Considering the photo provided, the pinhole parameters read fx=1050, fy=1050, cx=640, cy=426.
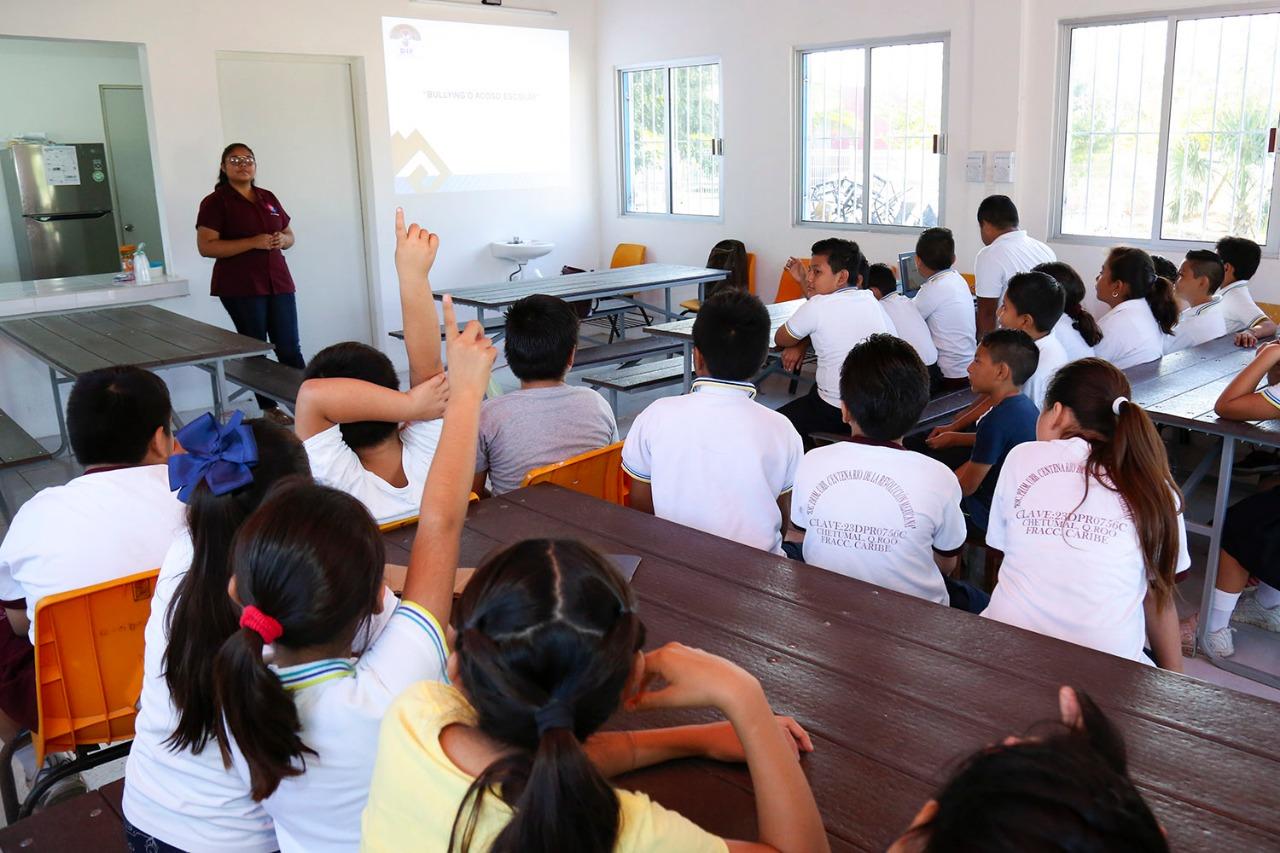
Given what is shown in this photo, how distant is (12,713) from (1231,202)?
5625 mm

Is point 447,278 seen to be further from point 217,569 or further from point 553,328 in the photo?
point 217,569

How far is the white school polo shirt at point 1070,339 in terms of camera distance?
3803 millimetres

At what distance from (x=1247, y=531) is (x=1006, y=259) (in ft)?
7.50

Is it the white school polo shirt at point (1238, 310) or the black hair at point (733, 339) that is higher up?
the black hair at point (733, 339)

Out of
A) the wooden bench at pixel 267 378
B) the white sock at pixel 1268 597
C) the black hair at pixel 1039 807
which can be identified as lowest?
the white sock at pixel 1268 597

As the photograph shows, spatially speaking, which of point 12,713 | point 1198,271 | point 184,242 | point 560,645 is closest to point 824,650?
point 560,645

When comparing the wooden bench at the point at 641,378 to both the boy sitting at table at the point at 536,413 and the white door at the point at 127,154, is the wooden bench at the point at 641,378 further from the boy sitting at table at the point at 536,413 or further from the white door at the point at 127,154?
the white door at the point at 127,154

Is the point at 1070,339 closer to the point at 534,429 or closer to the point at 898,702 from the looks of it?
the point at 534,429

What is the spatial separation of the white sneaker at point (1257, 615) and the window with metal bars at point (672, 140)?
518 centimetres

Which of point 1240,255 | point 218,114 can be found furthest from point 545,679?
point 218,114

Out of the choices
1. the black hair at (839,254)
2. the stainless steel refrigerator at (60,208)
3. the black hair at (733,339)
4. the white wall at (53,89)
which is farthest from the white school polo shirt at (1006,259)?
the stainless steel refrigerator at (60,208)

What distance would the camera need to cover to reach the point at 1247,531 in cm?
288

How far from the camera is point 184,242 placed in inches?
236

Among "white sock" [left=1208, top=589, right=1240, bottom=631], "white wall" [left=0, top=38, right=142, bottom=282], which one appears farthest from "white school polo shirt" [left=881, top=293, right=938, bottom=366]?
"white wall" [left=0, top=38, right=142, bottom=282]
